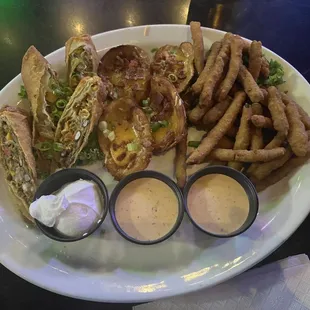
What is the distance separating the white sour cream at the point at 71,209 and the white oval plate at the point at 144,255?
0.57ft

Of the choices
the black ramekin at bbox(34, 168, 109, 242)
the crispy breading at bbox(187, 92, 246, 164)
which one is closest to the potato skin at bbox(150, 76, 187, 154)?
the crispy breading at bbox(187, 92, 246, 164)

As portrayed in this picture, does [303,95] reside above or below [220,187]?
above

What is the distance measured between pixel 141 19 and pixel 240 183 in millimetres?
1331

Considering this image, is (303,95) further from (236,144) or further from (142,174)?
(142,174)

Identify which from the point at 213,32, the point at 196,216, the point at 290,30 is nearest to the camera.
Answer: the point at 196,216

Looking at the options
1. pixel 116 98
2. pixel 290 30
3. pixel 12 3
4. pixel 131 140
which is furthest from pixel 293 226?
pixel 12 3

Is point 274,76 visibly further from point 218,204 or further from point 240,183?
point 218,204

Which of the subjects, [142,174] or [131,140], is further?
[131,140]

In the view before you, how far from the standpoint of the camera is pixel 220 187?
70.4 inches

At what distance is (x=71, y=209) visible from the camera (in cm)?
165

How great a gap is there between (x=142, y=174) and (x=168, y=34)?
34.3 inches

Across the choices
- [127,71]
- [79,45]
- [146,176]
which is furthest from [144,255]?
[79,45]

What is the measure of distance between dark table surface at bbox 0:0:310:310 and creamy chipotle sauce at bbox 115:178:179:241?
1.10 m

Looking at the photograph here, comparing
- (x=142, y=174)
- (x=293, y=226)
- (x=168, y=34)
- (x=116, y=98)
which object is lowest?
(x=293, y=226)
